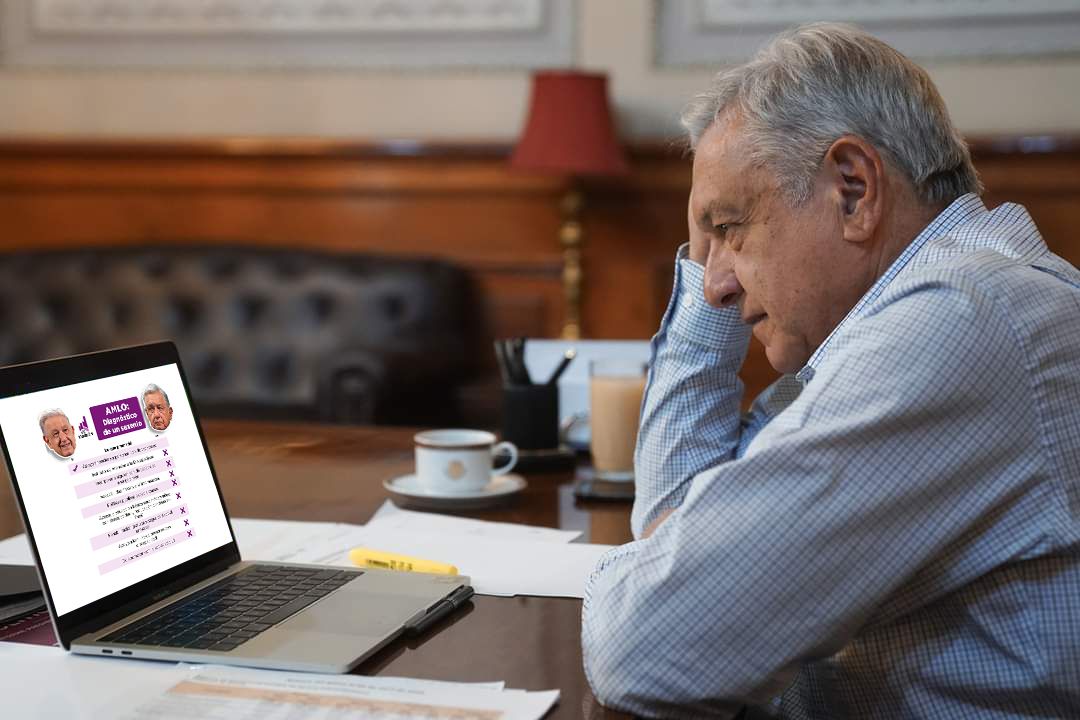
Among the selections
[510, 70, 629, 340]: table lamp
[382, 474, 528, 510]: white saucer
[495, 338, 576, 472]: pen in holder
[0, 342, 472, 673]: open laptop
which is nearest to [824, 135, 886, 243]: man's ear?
[0, 342, 472, 673]: open laptop

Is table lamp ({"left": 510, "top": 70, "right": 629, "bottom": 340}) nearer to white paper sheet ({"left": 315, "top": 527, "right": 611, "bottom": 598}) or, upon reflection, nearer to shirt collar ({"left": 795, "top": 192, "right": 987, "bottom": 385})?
white paper sheet ({"left": 315, "top": 527, "right": 611, "bottom": 598})

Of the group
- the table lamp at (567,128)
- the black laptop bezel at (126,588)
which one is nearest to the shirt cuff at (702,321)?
the black laptop bezel at (126,588)

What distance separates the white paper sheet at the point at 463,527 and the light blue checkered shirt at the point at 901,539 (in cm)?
44

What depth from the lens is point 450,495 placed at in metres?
1.58

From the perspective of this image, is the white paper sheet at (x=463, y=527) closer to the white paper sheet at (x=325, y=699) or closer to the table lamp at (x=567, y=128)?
the white paper sheet at (x=325, y=699)

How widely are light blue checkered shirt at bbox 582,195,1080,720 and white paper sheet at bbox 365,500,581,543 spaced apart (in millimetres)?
444

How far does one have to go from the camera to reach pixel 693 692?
0.90m

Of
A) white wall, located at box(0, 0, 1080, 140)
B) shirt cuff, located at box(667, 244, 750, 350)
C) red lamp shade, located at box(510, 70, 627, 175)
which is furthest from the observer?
white wall, located at box(0, 0, 1080, 140)

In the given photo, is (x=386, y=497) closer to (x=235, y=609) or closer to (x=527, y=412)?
(x=527, y=412)

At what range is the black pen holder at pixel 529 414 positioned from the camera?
180 centimetres

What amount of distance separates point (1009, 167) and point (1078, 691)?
2.90 metres

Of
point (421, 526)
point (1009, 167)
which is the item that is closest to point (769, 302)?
point (421, 526)

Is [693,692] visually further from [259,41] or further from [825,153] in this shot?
[259,41]

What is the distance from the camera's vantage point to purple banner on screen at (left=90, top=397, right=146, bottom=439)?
1.09m
